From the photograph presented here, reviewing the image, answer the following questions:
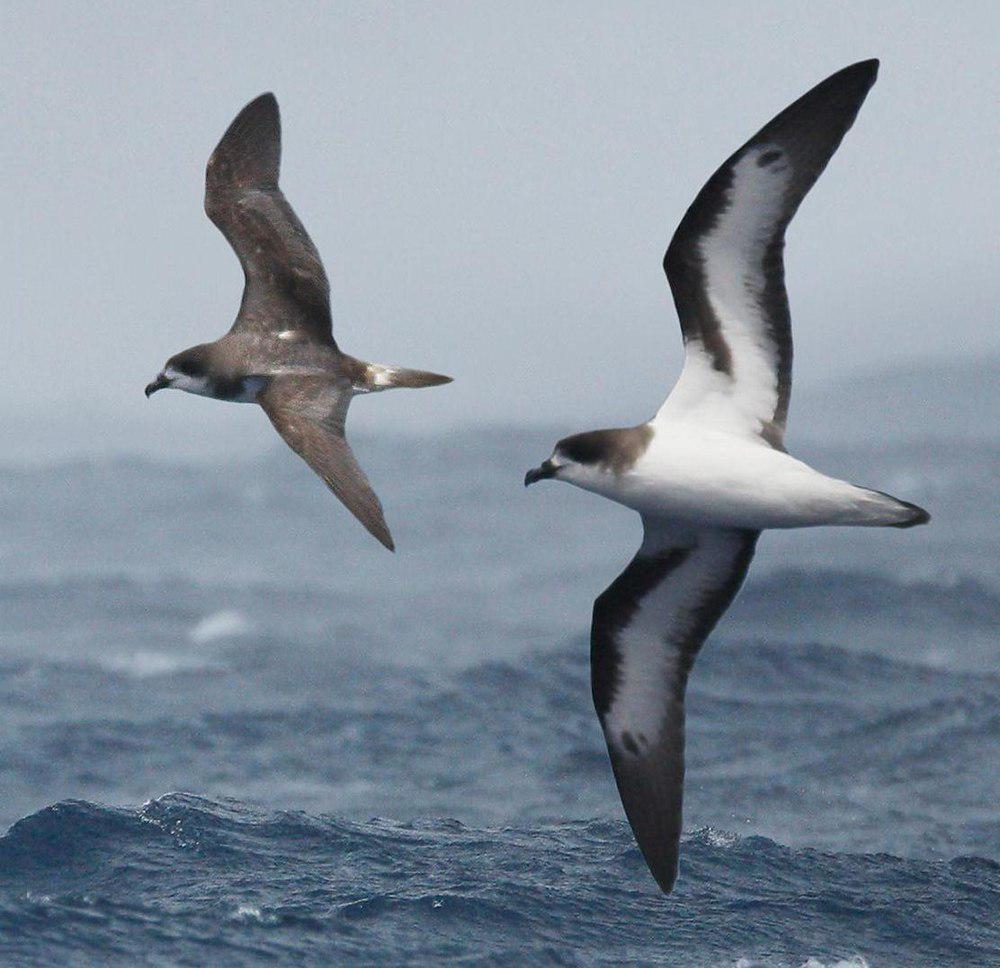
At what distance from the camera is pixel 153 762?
28641 mm

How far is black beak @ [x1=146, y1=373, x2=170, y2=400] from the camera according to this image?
1744cm

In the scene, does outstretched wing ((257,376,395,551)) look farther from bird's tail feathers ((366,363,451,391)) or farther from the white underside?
the white underside

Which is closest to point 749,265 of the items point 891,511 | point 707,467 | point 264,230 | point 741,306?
point 741,306

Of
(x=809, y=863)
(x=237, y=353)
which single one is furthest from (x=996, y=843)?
(x=237, y=353)

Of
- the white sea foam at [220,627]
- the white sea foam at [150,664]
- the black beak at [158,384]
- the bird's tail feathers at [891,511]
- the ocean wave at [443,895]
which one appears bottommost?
the white sea foam at [150,664]

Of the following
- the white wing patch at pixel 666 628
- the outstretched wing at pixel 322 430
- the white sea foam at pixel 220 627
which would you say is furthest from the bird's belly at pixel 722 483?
the white sea foam at pixel 220 627

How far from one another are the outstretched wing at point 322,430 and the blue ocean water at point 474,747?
3659 millimetres

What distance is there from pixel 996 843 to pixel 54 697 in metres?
17.1

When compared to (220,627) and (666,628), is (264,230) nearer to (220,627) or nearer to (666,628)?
(666,628)

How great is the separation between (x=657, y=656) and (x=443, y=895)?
3074mm

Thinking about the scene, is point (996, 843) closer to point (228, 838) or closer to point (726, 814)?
point (726, 814)

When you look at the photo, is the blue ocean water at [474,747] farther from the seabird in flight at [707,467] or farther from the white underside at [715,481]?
the white underside at [715,481]

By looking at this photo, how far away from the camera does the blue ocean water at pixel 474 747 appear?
633 inches

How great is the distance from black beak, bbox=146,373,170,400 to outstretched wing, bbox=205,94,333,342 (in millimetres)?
839
